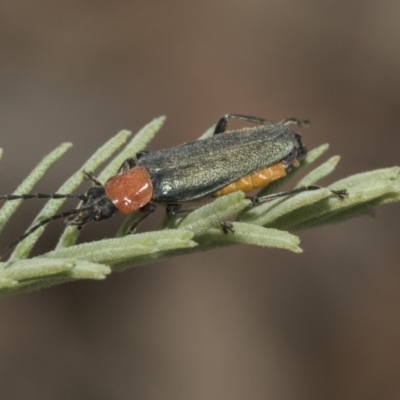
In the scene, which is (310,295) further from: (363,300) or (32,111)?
(32,111)

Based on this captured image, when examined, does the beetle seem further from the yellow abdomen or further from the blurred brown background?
the blurred brown background

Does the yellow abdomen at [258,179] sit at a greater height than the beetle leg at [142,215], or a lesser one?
greater

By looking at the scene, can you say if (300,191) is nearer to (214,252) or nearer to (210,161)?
(210,161)

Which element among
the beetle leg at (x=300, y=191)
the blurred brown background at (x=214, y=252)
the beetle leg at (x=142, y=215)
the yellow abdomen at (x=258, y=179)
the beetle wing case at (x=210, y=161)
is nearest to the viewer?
the beetle leg at (x=300, y=191)

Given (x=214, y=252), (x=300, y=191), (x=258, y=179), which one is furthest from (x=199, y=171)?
(x=214, y=252)

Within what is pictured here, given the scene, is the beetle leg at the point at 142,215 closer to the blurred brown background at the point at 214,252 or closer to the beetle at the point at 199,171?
the beetle at the point at 199,171

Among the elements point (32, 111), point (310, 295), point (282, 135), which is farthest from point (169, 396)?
point (282, 135)

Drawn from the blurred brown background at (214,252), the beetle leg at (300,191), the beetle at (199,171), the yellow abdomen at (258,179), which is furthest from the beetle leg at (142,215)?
the blurred brown background at (214,252)
